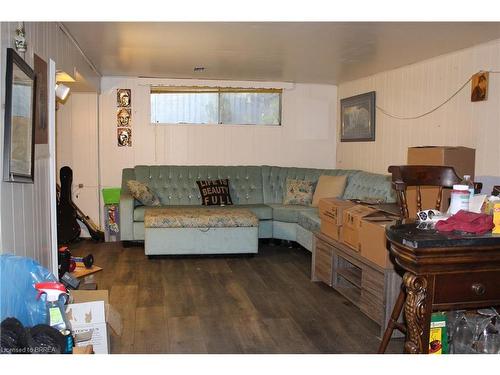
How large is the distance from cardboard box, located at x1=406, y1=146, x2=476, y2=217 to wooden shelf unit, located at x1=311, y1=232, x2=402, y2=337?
2.25 ft

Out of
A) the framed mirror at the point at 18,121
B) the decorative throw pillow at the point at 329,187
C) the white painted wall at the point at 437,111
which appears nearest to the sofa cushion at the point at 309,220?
the decorative throw pillow at the point at 329,187

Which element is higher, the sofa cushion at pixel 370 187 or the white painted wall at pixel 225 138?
the white painted wall at pixel 225 138

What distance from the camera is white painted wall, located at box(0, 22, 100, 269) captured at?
2.35 m

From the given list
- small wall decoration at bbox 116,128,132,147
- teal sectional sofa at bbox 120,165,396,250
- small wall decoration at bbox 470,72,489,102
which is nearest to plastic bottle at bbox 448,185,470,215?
small wall decoration at bbox 470,72,489,102

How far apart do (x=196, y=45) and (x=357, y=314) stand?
8.87 feet

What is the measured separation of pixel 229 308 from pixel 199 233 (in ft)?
5.53

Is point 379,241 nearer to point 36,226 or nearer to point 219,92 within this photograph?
point 36,226

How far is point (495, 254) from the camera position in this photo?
1.71m

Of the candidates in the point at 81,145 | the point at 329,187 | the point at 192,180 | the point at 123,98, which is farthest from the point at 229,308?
the point at 123,98

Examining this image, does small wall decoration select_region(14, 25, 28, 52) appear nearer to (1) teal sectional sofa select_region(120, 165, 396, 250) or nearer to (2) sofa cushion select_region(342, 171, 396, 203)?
(1) teal sectional sofa select_region(120, 165, 396, 250)

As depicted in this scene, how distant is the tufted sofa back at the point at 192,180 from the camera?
650 centimetres

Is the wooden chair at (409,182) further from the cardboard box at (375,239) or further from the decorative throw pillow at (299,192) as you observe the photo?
the decorative throw pillow at (299,192)

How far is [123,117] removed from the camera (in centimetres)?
679

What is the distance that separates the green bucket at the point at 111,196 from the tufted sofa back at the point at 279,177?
192 centimetres
